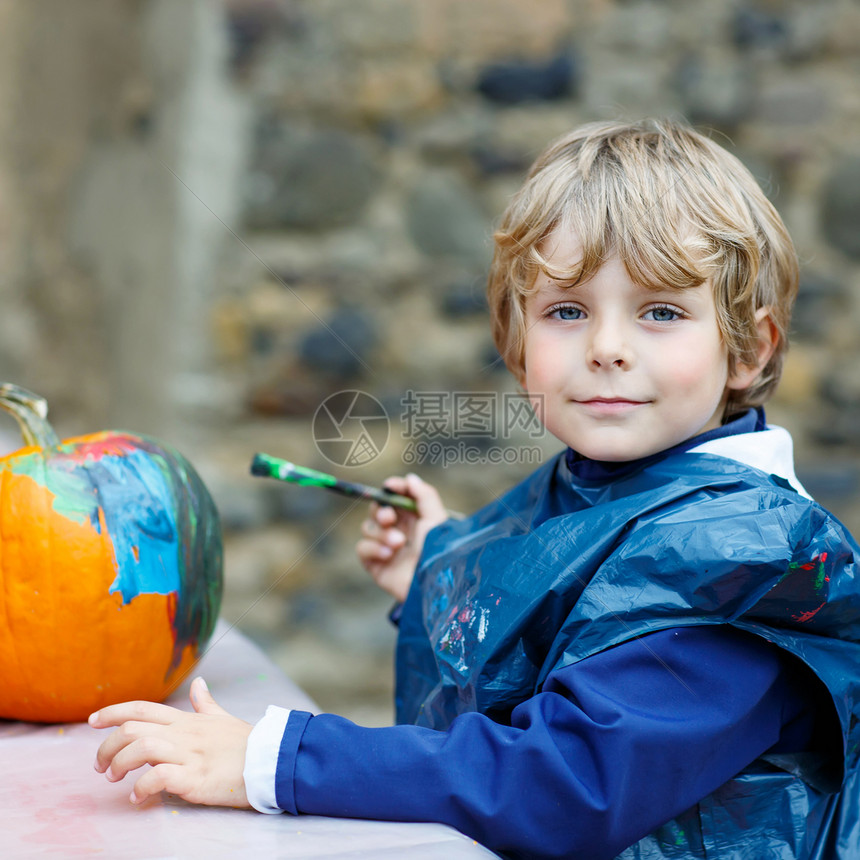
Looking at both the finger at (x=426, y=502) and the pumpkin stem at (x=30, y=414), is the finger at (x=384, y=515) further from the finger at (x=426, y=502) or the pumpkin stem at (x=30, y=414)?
the pumpkin stem at (x=30, y=414)

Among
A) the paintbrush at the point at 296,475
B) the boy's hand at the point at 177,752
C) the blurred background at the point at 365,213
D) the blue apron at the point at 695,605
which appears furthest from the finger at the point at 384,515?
the blurred background at the point at 365,213

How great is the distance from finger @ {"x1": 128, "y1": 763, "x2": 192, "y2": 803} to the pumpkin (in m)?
0.26

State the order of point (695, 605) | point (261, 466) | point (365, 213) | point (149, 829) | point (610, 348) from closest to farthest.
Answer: point (149, 829) < point (695, 605) < point (610, 348) < point (261, 466) < point (365, 213)

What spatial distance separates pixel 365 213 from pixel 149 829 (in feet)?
6.10

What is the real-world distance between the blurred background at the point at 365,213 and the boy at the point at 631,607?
3.99 feet

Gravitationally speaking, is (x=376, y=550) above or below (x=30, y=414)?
below

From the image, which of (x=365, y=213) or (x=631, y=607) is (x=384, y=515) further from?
(x=365, y=213)

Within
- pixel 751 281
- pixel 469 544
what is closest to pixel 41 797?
pixel 469 544

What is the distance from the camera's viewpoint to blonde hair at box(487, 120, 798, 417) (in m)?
1.05

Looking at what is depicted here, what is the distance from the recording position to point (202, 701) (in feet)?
3.05

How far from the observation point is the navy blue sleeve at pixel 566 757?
2.72 feet

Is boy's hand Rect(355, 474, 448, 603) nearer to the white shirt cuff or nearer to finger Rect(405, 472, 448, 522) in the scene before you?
finger Rect(405, 472, 448, 522)

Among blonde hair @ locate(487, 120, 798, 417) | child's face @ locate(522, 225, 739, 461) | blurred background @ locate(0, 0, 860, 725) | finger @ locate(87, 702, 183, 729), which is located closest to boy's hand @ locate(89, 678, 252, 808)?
finger @ locate(87, 702, 183, 729)

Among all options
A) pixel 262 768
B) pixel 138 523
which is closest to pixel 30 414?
pixel 138 523
